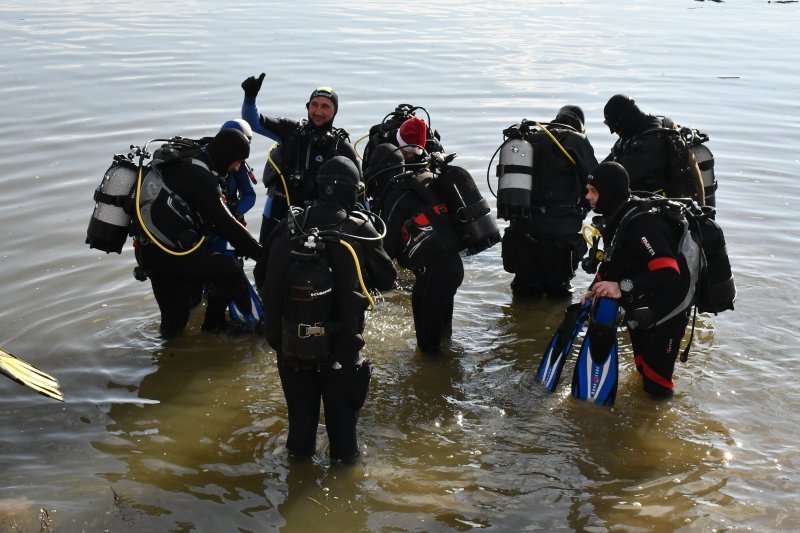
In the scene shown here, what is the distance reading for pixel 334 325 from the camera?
5066mm

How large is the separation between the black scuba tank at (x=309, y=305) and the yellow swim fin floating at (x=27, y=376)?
1463mm

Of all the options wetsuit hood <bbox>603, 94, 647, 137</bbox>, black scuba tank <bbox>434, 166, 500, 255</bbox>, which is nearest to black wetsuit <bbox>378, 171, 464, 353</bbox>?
black scuba tank <bbox>434, 166, 500, 255</bbox>

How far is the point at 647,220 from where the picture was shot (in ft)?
18.8

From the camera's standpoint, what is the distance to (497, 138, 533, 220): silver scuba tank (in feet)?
24.7

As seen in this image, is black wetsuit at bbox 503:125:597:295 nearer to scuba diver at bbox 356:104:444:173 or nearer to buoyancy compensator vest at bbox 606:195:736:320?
scuba diver at bbox 356:104:444:173

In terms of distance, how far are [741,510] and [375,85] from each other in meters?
12.6

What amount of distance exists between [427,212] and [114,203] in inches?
86.3

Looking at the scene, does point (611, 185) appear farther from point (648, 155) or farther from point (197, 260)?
point (197, 260)

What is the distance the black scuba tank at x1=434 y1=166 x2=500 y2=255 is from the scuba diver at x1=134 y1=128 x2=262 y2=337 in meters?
1.42

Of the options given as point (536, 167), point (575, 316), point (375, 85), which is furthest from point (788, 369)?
point (375, 85)

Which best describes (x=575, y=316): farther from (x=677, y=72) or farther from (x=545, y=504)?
(x=677, y=72)

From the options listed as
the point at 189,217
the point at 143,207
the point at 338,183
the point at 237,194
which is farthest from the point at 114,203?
the point at 338,183

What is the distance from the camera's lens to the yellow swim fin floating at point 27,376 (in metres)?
5.18

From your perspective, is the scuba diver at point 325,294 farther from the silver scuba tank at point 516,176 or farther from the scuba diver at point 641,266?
the silver scuba tank at point 516,176
